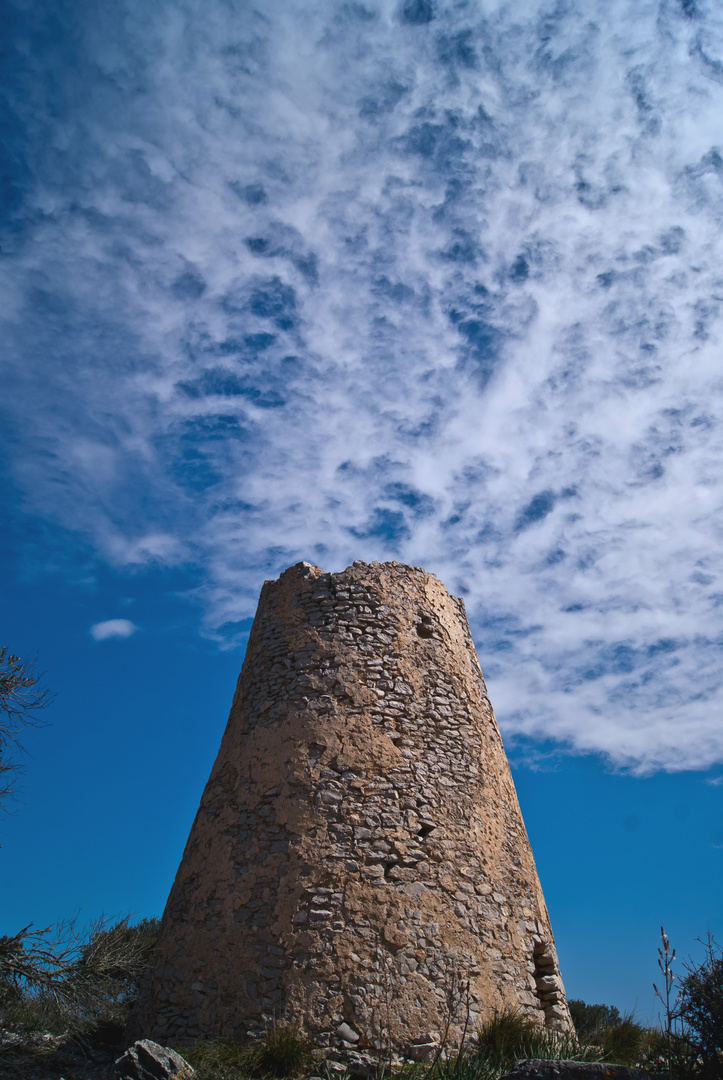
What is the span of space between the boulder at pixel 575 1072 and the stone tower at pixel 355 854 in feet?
5.51

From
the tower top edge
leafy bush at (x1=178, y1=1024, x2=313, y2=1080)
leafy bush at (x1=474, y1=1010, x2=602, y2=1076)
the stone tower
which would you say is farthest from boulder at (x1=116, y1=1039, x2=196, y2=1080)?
the tower top edge

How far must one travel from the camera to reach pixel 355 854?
758cm

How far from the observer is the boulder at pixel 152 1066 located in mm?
5871

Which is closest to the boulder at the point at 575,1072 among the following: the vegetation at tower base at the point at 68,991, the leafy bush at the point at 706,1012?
the leafy bush at the point at 706,1012

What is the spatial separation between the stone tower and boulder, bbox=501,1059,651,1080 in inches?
66.2

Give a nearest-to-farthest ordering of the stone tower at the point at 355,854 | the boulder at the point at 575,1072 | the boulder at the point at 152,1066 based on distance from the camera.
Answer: the boulder at the point at 575,1072 → the boulder at the point at 152,1066 → the stone tower at the point at 355,854

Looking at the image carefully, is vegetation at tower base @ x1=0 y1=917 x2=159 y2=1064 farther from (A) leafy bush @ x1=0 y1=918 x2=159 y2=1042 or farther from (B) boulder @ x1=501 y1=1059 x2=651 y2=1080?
(B) boulder @ x1=501 y1=1059 x2=651 y2=1080

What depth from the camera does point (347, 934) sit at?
7125 millimetres

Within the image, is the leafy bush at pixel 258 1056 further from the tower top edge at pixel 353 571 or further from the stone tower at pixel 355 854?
the tower top edge at pixel 353 571

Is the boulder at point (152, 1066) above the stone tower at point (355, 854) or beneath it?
beneath

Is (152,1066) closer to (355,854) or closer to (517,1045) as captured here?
(355,854)

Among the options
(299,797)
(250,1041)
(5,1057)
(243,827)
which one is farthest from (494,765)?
(5,1057)

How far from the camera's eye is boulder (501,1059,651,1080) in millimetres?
5059

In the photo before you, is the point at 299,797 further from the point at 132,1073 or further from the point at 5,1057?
the point at 5,1057
